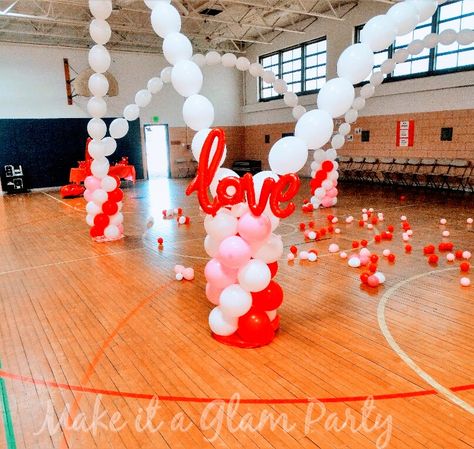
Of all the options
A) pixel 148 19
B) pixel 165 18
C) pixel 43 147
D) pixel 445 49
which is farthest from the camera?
pixel 43 147

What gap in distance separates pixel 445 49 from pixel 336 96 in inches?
413

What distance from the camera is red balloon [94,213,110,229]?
307 inches

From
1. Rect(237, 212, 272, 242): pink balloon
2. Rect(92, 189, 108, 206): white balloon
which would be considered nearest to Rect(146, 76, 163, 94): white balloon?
Rect(92, 189, 108, 206): white balloon

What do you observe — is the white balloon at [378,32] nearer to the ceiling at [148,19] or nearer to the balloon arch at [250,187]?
the balloon arch at [250,187]

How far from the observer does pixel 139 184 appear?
17359 mm

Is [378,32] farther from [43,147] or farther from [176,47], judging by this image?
[43,147]

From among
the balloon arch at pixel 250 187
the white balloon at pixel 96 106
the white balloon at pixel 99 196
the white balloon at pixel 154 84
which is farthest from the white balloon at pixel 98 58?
the balloon arch at pixel 250 187

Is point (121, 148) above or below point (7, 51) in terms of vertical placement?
below

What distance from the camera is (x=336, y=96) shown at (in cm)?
379

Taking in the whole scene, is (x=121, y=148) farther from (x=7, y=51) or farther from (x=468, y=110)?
(x=468, y=110)

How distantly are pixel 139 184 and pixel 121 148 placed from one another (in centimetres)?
201

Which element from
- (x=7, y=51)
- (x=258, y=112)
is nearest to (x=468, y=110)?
(x=258, y=112)

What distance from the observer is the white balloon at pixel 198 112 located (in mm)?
4094

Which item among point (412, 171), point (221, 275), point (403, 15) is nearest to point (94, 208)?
point (221, 275)
